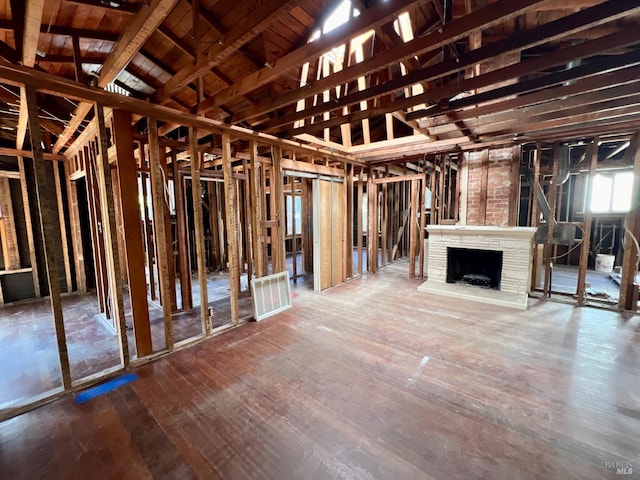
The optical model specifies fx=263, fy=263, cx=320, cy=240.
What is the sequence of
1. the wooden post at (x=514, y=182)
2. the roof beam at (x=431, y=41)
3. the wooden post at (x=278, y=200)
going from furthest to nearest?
1. the wooden post at (x=514, y=182)
2. the wooden post at (x=278, y=200)
3. the roof beam at (x=431, y=41)

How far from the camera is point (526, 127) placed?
3.81 m

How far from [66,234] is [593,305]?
9442mm

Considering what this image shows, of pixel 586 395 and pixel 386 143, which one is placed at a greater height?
pixel 386 143

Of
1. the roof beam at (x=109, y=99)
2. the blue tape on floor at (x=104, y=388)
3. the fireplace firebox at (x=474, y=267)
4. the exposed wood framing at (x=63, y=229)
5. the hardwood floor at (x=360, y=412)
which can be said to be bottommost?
the hardwood floor at (x=360, y=412)

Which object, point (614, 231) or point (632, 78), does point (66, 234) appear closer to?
point (632, 78)

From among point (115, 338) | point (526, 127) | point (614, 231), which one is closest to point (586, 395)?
point (526, 127)

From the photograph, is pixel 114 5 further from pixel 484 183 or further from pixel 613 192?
pixel 613 192

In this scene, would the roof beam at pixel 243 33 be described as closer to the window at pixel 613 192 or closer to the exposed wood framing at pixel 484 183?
the exposed wood framing at pixel 484 183

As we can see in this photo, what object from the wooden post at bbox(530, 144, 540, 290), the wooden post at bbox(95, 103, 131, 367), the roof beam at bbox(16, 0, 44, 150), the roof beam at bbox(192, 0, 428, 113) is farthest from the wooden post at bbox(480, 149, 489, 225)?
the roof beam at bbox(16, 0, 44, 150)

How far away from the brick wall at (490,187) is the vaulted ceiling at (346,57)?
53cm

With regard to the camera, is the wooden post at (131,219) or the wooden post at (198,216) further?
the wooden post at (198,216)

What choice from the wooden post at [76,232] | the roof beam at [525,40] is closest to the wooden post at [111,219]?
the roof beam at [525,40]

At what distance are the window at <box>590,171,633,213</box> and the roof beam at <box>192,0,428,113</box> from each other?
8.88 metres

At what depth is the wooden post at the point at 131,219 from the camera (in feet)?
8.55
